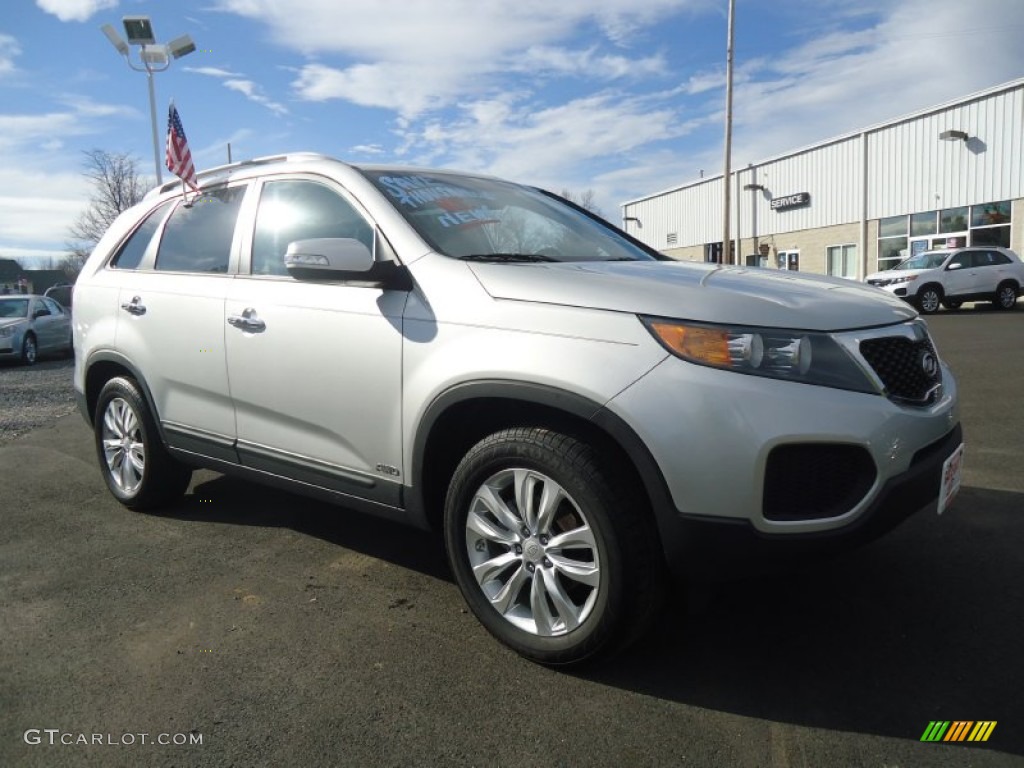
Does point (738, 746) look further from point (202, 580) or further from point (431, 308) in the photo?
point (202, 580)

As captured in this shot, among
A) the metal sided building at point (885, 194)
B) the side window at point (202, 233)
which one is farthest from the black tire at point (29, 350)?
the metal sided building at point (885, 194)

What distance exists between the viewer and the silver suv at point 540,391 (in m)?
2.15

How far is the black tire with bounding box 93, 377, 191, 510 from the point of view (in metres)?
4.00

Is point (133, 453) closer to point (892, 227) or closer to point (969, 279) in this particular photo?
point (969, 279)

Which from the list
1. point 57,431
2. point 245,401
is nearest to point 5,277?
point 57,431

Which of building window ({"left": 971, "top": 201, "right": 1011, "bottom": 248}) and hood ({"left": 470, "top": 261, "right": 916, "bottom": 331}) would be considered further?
building window ({"left": 971, "top": 201, "right": 1011, "bottom": 248})

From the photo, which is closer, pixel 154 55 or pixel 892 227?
pixel 154 55

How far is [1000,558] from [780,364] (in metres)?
1.85

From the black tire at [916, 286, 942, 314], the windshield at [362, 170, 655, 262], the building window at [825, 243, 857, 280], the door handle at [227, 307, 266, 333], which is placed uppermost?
the building window at [825, 243, 857, 280]

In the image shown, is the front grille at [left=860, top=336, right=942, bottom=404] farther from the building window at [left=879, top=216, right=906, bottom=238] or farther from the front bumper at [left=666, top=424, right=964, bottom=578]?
the building window at [left=879, top=216, right=906, bottom=238]

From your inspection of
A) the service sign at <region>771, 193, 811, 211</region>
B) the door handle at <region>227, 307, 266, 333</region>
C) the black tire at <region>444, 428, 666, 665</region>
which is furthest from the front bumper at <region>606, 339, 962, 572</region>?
the service sign at <region>771, 193, 811, 211</region>

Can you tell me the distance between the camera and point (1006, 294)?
19.0 meters

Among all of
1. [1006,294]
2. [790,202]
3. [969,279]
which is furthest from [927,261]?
[790,202]

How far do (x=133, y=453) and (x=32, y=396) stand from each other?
7.07 metres
